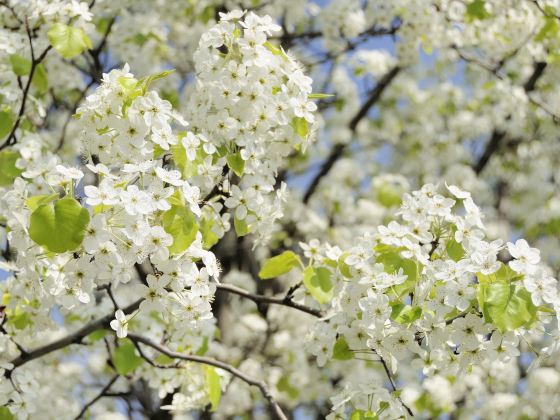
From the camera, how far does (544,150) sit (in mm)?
12336

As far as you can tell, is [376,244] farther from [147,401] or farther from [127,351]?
[147,401]

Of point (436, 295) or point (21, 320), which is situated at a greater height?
point (436, 295)

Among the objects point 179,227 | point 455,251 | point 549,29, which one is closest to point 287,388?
point 549,29

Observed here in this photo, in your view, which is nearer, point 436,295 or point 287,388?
point 436,295

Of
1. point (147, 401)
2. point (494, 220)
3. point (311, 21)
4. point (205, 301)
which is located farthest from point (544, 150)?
point (205, 301)

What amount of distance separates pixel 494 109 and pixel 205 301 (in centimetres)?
912

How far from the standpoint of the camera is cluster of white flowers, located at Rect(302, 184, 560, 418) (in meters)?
2.97

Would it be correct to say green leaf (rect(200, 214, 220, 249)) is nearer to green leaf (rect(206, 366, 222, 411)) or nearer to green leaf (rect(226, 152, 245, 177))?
green leaf (rect(226, 152, 245, 177))

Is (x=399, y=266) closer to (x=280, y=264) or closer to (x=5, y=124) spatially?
(x=280, y=264)

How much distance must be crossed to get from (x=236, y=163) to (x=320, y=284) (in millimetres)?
767

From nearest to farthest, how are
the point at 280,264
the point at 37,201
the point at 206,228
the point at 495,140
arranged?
the point at 37,201, the point at 206,228, the point at 280,264, the point at 495,140

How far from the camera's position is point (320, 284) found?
387 centimetres

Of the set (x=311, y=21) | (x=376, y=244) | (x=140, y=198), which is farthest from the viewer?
(x=311, y=21)

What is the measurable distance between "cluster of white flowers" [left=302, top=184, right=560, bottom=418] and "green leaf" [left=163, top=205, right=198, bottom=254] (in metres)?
0.81
